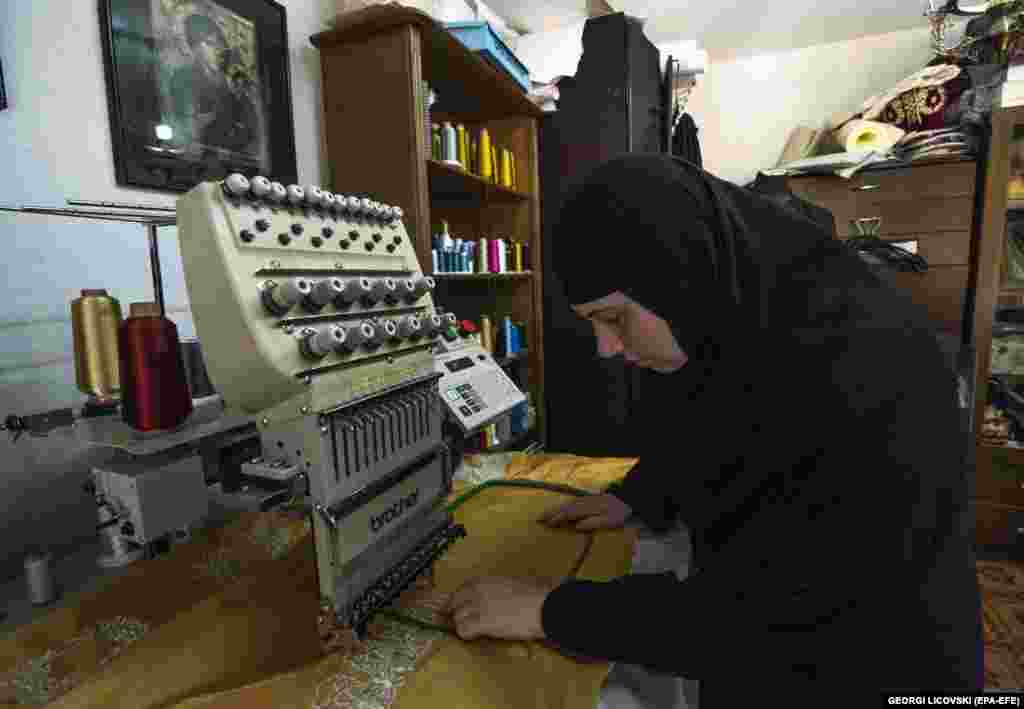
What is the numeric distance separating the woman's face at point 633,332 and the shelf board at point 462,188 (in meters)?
1.02

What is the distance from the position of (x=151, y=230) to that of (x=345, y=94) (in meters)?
0.80

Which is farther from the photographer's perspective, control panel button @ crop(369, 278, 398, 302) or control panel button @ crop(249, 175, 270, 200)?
control panel button @ crop(369, 278, 398, 302)

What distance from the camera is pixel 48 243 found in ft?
3.29

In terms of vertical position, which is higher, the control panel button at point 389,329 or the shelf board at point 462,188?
the shelf board at point 462,188

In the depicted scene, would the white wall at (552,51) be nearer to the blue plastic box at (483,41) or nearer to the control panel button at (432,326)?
the blue plastic box at (483,41)

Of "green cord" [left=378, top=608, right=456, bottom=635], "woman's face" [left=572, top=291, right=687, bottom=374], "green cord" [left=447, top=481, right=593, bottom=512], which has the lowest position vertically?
"green cord" [left=378, top=608, right=456, bottom=635]

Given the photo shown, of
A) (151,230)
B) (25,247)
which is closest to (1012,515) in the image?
(151,230)

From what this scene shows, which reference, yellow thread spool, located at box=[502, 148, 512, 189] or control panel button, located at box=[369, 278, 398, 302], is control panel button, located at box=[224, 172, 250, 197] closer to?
control panel button, located at box=[369, 278, 398, 302]

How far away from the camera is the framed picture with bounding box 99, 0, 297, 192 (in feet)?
3.63

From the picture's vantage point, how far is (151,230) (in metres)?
0.91

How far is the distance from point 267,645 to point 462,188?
181 cm

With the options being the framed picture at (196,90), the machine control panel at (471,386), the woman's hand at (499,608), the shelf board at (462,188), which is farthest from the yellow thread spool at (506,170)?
the woman's hand at (499,608)

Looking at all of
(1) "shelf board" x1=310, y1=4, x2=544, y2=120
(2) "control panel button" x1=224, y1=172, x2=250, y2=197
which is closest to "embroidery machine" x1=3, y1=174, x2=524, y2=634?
(2) "control panel button" x1=224, y1=172, x2=250, y2=197

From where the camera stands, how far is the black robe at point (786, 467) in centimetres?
56
